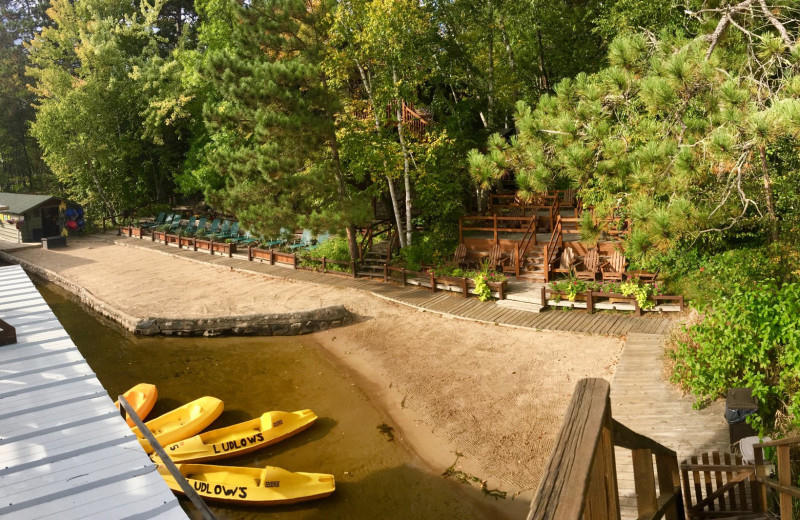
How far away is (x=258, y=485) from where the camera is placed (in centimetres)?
978

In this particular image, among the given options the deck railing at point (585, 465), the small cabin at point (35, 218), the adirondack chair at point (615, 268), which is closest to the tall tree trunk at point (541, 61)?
the adirondack chair at point (615, 268)

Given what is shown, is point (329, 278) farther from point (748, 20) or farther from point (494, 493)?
point (748, 20)

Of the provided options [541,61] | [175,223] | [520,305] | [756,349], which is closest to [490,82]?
[541,61]

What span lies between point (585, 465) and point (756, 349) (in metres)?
8.32

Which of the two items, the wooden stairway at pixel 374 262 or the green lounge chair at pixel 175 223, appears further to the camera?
the green lounge chair at pixel 175 223

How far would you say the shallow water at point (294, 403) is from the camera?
9.73m

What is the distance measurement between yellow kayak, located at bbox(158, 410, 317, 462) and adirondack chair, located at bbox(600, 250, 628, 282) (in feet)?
31.8

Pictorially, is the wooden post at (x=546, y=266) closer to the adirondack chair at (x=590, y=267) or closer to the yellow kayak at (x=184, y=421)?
the adirondack chair at (x=590, y=267)

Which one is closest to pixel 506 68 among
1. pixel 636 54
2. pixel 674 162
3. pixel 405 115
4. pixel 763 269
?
pixel 405 115

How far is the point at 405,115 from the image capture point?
25422mm

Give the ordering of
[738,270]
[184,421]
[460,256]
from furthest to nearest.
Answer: [460,256] < [738,270] < [184,421]

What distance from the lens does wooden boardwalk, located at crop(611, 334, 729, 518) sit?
8633mm

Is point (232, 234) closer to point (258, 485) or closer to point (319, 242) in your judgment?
point (319, 242)

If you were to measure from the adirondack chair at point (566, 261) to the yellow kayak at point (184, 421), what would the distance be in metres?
11.0
